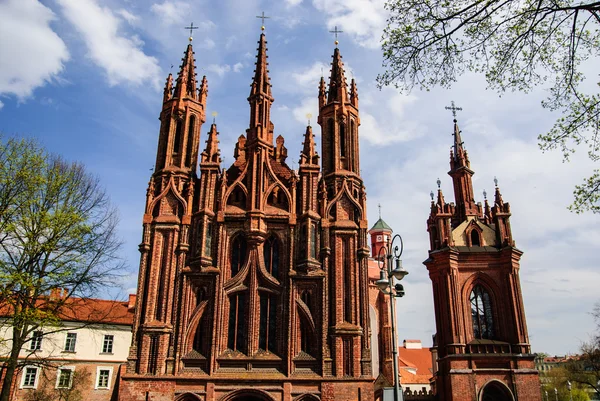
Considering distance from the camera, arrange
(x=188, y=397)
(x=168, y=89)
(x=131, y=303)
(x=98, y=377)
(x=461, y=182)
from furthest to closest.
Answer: (x=131, y=303)
(x=461, y=182)
(x=98, y=377)
(x=168, y=89)
(x=188, y=397)

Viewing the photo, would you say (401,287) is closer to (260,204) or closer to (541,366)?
(260,204)

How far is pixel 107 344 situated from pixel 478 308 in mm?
26256

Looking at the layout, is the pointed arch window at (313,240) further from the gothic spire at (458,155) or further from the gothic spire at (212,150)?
the gothic spire at (458,155)

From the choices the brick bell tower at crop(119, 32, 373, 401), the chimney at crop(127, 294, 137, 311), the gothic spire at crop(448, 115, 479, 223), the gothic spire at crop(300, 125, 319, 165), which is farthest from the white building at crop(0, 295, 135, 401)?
the gothic spire at crop(448, 115, 479, 223)

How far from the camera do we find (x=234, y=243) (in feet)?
84.7

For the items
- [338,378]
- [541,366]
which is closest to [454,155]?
[338,378]

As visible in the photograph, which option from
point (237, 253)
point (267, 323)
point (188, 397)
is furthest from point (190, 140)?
point (188, 397)

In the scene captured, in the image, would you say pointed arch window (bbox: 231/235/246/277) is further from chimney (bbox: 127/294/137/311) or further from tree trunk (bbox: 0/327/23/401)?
chimney (bbox: 127/294/137/311)

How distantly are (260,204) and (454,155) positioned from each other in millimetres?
20948

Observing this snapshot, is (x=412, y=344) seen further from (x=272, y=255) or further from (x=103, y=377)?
(x=272, y=255)

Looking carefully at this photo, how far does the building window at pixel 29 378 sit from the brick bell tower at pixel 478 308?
26.5 m

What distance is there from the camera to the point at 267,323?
956 inches

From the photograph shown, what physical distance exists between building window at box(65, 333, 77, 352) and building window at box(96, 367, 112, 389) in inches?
95.5

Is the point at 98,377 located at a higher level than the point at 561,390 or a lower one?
lower
